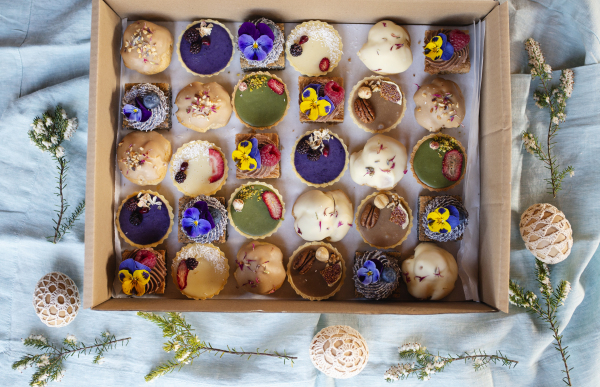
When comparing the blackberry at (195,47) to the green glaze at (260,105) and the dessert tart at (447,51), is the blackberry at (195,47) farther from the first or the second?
the dessert tart at (447,51)

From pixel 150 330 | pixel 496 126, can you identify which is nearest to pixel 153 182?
pixel 150 330

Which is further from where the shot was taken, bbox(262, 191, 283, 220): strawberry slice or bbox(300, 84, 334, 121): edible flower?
bbox(262, 191, 283, 220): strawberry slice

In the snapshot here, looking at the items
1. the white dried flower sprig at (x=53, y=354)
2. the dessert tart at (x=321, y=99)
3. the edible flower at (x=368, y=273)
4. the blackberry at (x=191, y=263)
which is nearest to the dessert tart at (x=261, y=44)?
the dessert tart at (x=321, y=99)

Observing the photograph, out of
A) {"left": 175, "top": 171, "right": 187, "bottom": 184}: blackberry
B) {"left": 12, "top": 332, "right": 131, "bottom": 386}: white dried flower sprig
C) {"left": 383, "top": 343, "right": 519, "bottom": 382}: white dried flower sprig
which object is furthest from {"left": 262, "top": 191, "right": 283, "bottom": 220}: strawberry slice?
{"left": 12, "top": 332, "right": 131, "bottom": 386}: white dried flower sprig

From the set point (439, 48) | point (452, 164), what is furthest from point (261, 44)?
point (452, 164)

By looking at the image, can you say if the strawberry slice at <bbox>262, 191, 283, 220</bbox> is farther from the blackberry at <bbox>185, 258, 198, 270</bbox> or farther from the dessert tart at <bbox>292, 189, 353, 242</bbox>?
the blackberry at <bbox>185, 258, 198, 270</bbox>

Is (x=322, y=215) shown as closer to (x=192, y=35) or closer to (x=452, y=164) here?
(x=452, y=164)
